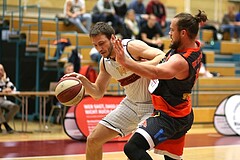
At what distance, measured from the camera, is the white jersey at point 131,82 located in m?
6.04

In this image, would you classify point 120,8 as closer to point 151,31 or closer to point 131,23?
point 131,23

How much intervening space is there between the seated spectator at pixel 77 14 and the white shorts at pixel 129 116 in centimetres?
1005

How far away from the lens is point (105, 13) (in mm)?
16156

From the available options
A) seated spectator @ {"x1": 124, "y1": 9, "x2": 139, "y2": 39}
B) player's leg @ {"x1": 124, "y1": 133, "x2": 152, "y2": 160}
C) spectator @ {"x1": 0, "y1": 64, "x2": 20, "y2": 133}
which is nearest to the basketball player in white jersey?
player's leg @ {"x1": 124, "y1": 133, "x2": 152, "y2": 160}

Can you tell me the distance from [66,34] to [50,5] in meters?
1.76

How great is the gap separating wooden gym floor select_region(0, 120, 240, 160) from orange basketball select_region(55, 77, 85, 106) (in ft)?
8.32

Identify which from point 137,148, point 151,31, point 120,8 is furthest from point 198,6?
point 137,148

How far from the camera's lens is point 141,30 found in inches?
616

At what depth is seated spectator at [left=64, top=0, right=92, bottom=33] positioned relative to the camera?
15.9 metres

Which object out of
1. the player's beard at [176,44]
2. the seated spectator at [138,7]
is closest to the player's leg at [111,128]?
the player's beard at [176,44]

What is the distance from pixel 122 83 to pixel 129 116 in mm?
369

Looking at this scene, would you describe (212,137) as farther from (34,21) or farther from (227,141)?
(34,21)

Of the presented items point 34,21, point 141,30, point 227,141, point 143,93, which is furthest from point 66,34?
point 143,93

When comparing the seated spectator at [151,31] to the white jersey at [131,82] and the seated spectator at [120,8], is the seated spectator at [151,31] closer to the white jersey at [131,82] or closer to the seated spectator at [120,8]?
the seated spectator at [120,8]
